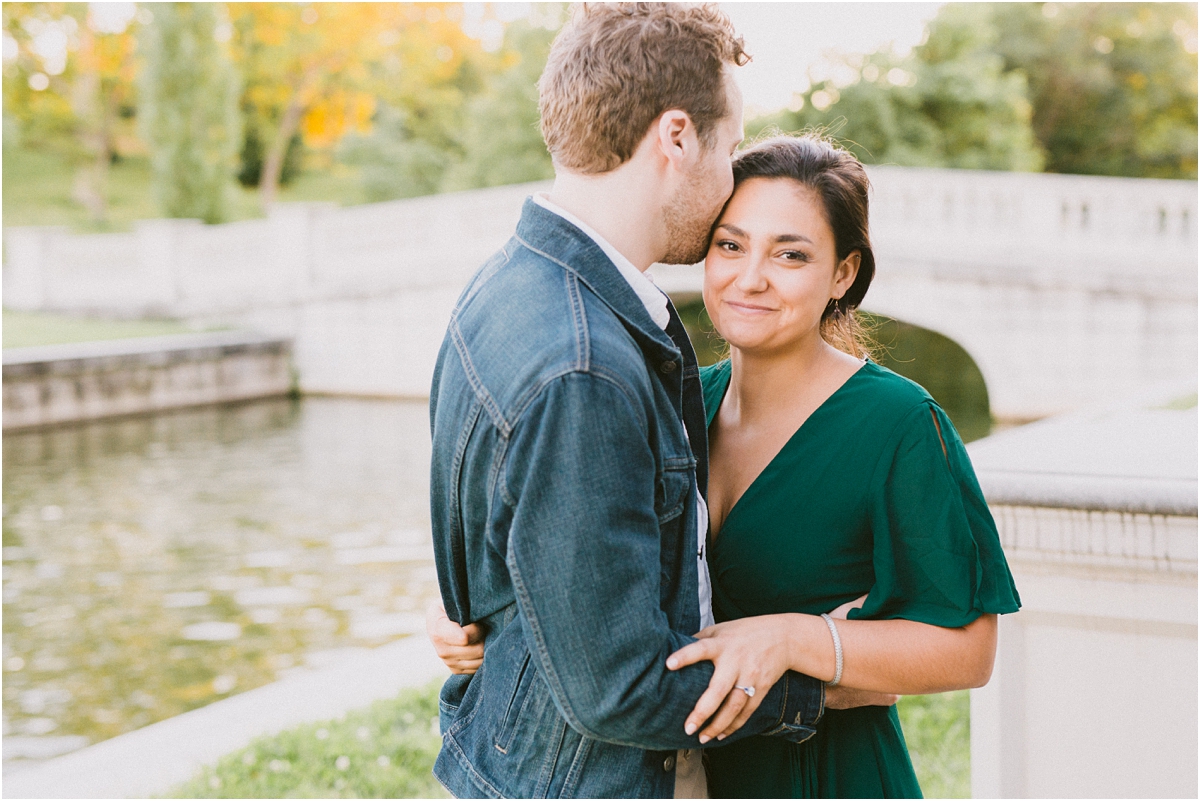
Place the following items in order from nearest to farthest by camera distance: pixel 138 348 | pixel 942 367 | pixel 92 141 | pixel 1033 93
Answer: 1. pixel 138 348
2. pixel 942 367
3. pixel 1033 93
4. pixel 92 141

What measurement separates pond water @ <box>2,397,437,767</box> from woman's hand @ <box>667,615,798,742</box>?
181 inches

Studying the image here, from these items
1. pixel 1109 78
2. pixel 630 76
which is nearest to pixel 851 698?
pixel 630 76

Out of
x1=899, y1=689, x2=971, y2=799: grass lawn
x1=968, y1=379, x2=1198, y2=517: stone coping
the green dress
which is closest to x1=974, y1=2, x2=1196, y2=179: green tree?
x1=899, y1=689, x2=971, y2=799: grass lawn

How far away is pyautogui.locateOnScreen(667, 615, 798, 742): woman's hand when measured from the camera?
4.66 feet

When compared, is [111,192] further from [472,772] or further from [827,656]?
[827,656]

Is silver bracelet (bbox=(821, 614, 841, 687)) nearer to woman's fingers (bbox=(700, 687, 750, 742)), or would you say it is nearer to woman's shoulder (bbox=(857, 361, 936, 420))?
woman's fingers (bbox=(700, 687, 750, 742))

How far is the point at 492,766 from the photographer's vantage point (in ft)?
5.25

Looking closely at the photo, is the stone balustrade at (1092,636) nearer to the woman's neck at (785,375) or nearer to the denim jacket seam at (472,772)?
the woman's neck at (785,375)

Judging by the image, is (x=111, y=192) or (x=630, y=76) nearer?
(x=630, y=76)

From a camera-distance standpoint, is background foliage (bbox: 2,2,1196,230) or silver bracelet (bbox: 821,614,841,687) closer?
silver bracelet (bbox: 821,614,841,687)

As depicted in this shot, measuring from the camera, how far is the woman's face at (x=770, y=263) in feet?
6.11

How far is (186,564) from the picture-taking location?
8.18 metres

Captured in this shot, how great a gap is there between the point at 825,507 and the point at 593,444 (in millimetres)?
595

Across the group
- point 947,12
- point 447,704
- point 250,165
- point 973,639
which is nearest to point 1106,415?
point 973,639
